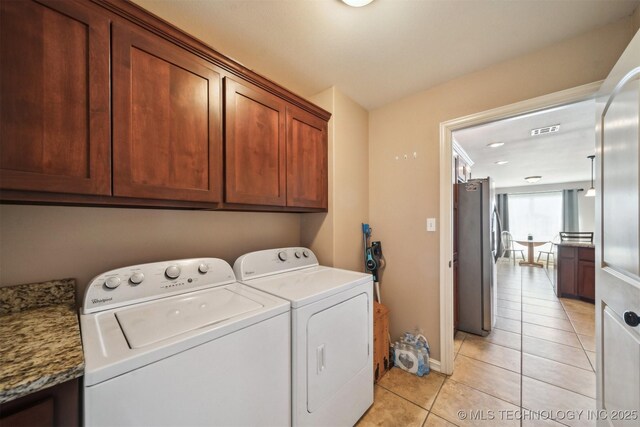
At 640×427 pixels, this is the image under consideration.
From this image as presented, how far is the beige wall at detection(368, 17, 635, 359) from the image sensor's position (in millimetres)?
1533

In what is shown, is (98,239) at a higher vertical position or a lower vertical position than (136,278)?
higher

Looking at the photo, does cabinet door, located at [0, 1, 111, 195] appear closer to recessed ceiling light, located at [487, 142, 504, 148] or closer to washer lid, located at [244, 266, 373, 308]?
washer lid, located at [244, 266, 373, 308]

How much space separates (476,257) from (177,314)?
2895 mm

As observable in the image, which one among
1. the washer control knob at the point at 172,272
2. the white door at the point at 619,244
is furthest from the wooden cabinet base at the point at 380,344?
the washer control knob at the point at 172,272

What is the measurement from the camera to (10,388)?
0.55 metres

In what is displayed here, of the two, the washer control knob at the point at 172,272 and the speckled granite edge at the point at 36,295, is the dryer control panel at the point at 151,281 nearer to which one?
the washer control knob at the point at 172,272

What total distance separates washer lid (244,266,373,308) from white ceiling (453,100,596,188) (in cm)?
156

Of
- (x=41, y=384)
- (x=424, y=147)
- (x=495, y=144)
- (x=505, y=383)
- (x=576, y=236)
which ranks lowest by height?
(x=505, y=383)

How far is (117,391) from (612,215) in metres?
2.07

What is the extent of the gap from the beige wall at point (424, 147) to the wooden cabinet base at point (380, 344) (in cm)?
27

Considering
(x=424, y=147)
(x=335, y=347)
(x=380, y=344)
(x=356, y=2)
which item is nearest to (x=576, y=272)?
(x=424, y=147)

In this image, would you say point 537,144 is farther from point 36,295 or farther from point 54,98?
point 36,295

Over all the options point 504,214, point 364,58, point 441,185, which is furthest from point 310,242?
point 504,214

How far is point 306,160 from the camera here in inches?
75.5
